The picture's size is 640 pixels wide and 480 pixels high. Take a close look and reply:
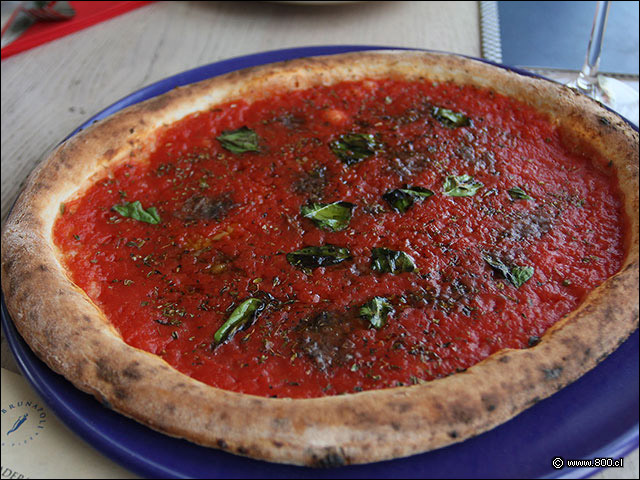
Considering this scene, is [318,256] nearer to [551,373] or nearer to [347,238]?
[347,238]

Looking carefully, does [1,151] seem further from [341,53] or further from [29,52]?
[341,53]

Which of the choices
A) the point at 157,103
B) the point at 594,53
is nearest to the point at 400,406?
the point at 157,103

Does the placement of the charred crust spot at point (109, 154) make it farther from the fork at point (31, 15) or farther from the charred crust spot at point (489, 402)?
the fork at point (31, 15)

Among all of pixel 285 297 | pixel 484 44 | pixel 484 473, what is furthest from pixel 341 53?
pixel 484 473

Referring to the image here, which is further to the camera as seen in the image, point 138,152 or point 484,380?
point 138,152

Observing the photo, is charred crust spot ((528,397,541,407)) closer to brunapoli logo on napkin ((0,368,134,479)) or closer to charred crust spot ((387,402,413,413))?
charred crust spot ((387,402,413,413))

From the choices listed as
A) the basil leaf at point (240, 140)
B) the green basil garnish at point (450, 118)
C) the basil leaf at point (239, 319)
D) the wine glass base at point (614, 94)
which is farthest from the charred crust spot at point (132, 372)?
the wine glass base at point (614, 94)
